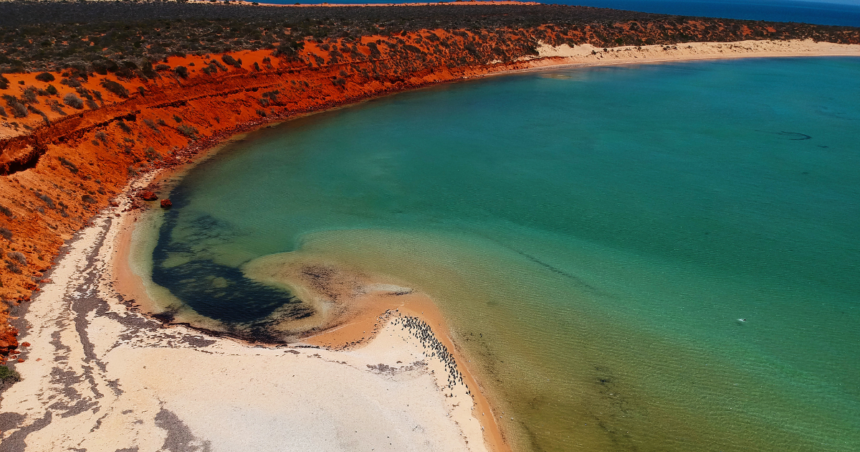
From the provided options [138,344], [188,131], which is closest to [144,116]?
[188,131]

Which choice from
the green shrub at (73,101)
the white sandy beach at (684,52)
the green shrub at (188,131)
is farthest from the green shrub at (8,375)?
the white sandy beach at (684,52)

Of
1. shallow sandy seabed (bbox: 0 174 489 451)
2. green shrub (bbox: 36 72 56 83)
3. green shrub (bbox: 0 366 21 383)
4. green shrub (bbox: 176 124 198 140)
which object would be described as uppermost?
green shrub (bbox: 36 72 56 83)

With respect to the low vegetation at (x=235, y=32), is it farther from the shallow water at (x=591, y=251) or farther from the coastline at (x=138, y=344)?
the coastline at (x=138, y=344)

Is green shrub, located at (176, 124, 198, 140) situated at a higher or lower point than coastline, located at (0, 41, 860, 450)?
higher

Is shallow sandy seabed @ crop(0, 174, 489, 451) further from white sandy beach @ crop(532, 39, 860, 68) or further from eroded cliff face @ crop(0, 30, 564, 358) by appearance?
white sandy beach @ crop(532, 39, 860, 68)

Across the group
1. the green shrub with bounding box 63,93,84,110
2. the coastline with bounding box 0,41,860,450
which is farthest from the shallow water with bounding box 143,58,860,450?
the green shrub with bounding box 63,93,84,110

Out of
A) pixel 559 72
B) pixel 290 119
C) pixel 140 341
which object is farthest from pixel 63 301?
pixel 559 72

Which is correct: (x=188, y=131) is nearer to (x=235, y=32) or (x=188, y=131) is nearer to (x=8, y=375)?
(x=235, y=32)
